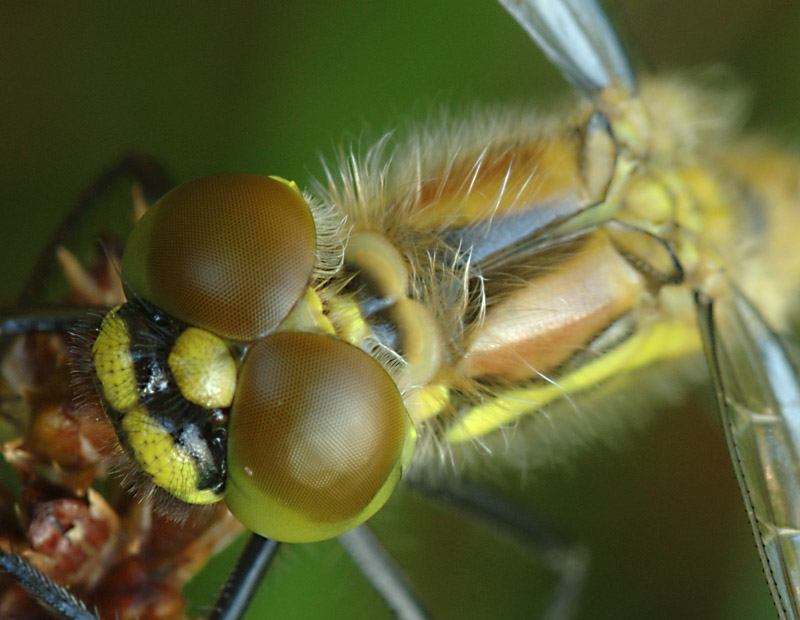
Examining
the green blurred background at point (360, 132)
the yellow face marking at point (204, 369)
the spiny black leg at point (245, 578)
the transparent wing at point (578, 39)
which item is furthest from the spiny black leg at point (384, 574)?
the transparent wing at point (578, 39)

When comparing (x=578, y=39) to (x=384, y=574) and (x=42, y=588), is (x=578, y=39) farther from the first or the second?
(x=42, y=588)

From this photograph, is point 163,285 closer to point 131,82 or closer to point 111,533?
point 111,533

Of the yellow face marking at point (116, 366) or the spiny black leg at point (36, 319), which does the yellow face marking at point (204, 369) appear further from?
the spiny black leg at point (36, 319)

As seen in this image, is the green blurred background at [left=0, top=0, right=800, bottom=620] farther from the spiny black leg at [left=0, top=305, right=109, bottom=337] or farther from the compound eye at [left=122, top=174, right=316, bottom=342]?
the compound eye at [left=122, top=174, right=316, bottom=342]

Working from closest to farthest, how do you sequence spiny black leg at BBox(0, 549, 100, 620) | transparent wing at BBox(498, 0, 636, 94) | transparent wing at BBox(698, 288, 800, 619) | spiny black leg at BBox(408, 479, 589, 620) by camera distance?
spiny black leg at BBox(0, 549, 100, 620) < transparent wing at BBox(698, 288, 800, 619) < transparent wing at BBox(498, 0, 636, 94) < spiny black leg at BBox(408, 479, 589, 620)

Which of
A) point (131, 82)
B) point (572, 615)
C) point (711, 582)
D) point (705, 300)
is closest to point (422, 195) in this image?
point (705, 300)

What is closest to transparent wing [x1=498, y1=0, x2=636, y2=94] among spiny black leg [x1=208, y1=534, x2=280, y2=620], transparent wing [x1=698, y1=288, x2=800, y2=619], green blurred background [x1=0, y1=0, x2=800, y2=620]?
green blurred background [x1=0, y1=0, x2=800, y2=620]
